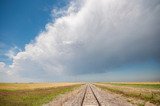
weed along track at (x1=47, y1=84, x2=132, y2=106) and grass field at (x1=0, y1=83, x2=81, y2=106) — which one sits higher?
grass field at (x1=0, y1=83, x2=81, y2=106)

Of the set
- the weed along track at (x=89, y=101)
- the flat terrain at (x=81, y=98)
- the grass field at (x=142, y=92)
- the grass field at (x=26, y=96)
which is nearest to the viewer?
the weed along track at (x=89, y=101)

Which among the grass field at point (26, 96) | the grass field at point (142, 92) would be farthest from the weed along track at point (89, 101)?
the grass field at point (142, 92)

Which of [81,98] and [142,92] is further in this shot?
[142,92]

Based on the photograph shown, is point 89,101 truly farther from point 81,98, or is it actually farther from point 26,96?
point 26,96

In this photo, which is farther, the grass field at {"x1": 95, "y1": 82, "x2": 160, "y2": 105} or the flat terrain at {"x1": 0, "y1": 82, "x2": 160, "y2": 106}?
the grass field at {"x1": 95, "y1": 82, "x2": 160, "y2": 105}

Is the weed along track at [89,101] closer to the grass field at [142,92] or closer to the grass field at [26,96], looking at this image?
the grass field at [26,96]

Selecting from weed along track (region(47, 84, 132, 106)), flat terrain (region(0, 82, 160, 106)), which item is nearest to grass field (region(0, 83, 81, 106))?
flat terrain (region(0, 82, 160, 106))

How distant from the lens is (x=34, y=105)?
741 inches

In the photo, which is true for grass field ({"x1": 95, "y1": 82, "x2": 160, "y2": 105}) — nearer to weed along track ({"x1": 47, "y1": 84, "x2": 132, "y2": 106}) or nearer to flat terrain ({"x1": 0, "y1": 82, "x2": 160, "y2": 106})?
flat terrain ({"x1": 0, "y1": 82, "x2": 160, "y2": 106})

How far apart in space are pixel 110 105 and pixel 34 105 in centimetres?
787

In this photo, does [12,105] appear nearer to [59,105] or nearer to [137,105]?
[59,105]

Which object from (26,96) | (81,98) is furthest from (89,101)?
(26,96)

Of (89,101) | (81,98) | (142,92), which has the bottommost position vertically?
(89,101)

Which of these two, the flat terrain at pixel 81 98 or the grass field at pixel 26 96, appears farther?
the grass field at pixel 26 96
